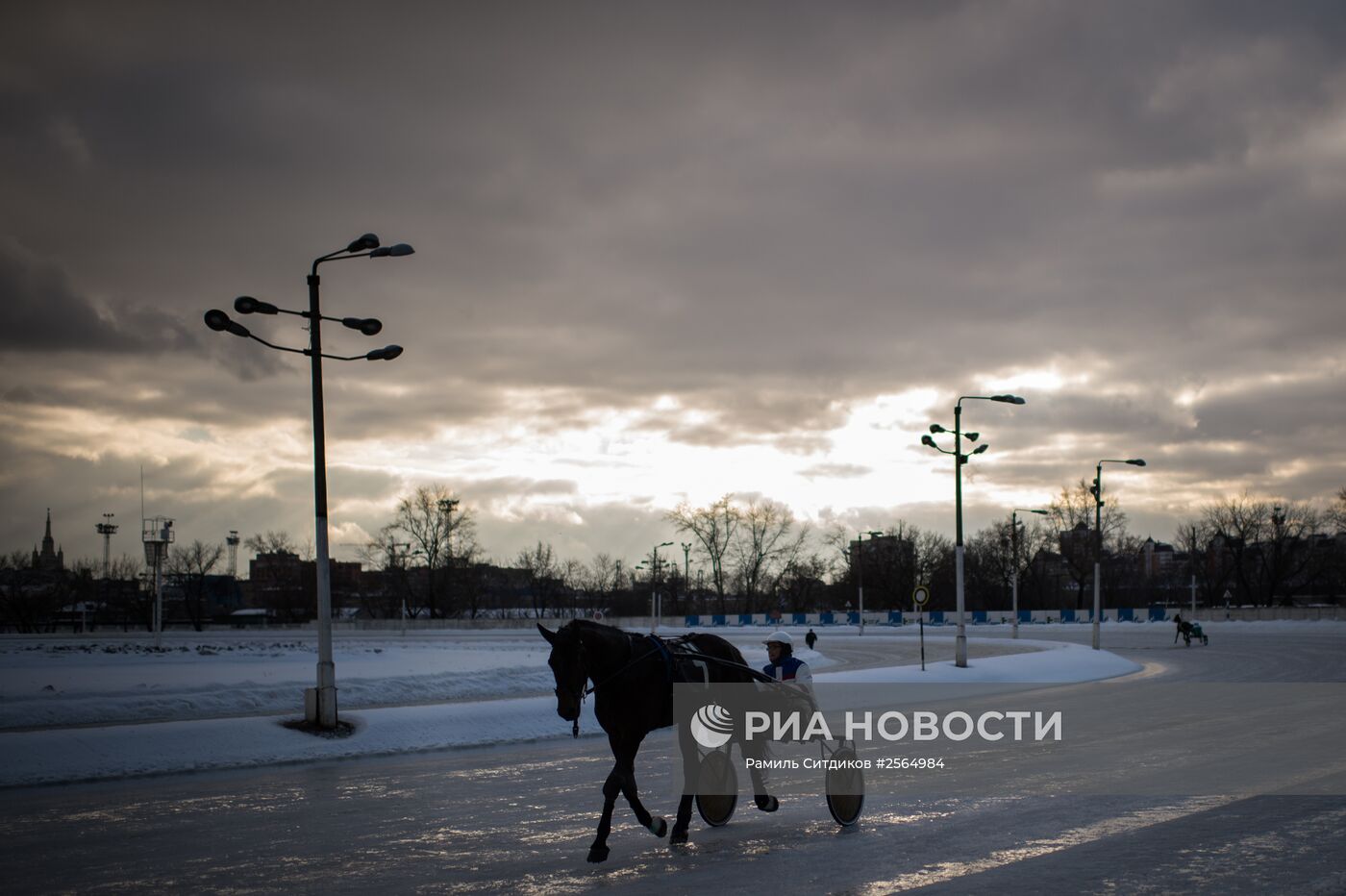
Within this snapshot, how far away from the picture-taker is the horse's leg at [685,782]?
9.45 metres

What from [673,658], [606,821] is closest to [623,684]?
[673,658]

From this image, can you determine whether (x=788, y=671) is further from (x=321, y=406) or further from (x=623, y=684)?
(x=321, y=406)

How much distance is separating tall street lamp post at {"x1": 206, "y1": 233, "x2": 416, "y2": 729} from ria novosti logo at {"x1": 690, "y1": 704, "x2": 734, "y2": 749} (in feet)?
32.6

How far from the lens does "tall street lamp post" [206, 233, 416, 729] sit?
58.2 feet

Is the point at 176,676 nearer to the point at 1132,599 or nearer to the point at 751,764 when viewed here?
the point at 751,764

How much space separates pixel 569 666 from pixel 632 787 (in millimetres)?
1088

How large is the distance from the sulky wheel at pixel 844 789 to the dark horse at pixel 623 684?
1279mm

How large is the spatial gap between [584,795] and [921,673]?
2156cm

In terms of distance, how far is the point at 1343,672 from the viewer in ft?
105

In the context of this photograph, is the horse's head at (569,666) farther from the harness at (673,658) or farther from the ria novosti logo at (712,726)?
the ria novosti logo at (712,726)

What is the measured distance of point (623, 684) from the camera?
905 centimetres

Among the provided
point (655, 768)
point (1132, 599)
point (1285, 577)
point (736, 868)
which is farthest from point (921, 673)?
point (1132, 599)

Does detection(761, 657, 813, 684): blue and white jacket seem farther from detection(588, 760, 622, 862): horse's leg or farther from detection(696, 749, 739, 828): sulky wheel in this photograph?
detection(588, 760, 622, 862): horse's leg

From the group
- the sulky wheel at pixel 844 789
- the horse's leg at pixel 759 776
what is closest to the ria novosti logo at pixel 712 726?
the horse's leg at pixel 759 776
